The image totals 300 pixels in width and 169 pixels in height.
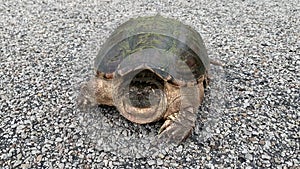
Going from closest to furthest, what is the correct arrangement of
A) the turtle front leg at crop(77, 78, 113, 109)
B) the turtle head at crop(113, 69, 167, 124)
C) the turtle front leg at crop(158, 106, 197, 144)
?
1. the turtle head at crop(113, 69, 167, 124)
2. the turtle front leg at crop(158, 106, 197, 144)
3. the turtle front leg at crop(77, 78, 113, 109)

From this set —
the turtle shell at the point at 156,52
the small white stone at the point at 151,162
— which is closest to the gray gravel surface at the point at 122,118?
the small white stone at the point at 151,162

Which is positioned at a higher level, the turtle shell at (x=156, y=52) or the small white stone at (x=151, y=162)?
the turtle shell at (x=156, y=52)

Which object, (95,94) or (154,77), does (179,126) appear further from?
(95,94)

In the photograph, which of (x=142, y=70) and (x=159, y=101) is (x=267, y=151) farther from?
(x=142, y=70)

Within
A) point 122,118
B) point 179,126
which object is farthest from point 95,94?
point 179,126

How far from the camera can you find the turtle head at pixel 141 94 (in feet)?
6.84

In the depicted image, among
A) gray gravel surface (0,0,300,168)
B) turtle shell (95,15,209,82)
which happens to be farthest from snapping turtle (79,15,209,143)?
gray gravel surface (0,0,300,168)

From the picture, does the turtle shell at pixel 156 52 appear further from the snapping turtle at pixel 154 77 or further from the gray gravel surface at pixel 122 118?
the gray gravel surface at pixel 122 118

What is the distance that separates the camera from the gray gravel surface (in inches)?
84.3

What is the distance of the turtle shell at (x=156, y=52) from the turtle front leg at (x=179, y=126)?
222 millimetres

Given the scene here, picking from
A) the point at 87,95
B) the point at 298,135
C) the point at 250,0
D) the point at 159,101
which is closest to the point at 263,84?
the point at 298,135

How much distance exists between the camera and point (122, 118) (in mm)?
2426

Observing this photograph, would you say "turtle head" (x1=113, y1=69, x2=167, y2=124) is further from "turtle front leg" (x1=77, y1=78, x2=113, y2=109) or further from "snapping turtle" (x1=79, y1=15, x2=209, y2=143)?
"turtle front leg" (x1=77, y1=78, x2=113, y2=109)

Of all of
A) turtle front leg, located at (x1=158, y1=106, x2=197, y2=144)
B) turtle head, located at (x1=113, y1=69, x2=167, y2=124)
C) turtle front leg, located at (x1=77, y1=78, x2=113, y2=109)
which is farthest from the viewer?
turtle front leg, located at (x1=77, y1=78, x2=113, y2=109)
